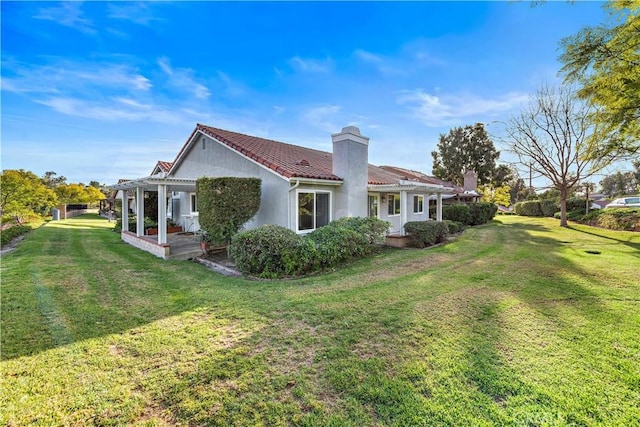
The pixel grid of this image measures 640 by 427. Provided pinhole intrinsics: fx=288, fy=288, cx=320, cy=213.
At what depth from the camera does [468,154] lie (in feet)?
Answer: 155

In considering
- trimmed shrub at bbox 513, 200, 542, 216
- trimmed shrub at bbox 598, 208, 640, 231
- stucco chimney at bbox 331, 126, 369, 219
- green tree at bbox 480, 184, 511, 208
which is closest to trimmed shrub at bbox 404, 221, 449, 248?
stucco chimney at bbox 331, 126, 369, 219

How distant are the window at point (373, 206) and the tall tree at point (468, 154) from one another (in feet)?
123

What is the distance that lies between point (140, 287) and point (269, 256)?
343 cm

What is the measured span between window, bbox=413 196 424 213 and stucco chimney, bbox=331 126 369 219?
7366 millimetres

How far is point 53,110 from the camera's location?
1239 centimetres

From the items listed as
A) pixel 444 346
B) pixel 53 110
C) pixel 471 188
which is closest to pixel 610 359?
pixel 444 346

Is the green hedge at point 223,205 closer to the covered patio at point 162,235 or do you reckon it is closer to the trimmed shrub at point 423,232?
the covered patio at point 162,235

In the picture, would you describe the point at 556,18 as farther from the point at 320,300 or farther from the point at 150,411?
the point at 150,411

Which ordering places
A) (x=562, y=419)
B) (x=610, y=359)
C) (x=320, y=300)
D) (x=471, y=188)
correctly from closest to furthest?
1. (x=562, y=419)
2. (x=610, y=359)
3. (x=320, y=300)
4. (x=471, y=188)

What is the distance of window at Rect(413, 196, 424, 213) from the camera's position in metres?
20.1

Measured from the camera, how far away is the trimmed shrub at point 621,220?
18734 millimetres

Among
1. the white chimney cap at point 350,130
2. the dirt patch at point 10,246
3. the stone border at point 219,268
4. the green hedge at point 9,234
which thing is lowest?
the stone border at point 219,268

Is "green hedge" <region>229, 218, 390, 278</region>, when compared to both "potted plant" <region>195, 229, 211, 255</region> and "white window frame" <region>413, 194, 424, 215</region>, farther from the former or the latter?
"white window frame" <region>413, 194, 424, 215</region>

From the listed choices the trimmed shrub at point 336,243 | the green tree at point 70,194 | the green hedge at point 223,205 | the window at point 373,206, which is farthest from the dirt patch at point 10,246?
the green tree at point 70,194
